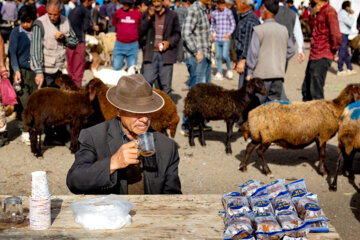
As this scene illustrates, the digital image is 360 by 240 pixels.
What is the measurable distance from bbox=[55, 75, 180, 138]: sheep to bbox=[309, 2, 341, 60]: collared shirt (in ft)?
10.6

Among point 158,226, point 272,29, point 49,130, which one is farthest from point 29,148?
point 158,226

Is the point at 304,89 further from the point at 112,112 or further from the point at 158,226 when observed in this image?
the point at 158,226

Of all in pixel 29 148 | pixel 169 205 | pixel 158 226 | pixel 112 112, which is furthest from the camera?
pixel 29 148

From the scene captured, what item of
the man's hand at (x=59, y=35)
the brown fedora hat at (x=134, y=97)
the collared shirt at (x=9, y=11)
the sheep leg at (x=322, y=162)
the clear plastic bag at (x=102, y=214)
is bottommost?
the collared shirt at (x=9, y=11)

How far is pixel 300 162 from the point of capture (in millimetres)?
7883

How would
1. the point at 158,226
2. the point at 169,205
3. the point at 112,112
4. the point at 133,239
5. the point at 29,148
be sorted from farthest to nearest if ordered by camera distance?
the point at 29,148 < the point at 112,112 < the point at 169,205 < the point at 158,226 < the point at 133,239

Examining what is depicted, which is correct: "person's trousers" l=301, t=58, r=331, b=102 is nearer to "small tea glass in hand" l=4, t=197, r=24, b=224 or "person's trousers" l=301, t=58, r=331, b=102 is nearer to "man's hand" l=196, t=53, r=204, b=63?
"man's hand" l=196, t=53, r=204, b=63

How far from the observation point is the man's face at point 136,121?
3.22m

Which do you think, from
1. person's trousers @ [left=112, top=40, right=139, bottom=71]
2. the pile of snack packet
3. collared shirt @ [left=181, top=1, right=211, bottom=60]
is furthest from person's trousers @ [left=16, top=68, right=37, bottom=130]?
the pile of snack packet

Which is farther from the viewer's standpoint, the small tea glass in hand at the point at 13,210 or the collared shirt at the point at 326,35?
the collared shirt at the point at 326,35

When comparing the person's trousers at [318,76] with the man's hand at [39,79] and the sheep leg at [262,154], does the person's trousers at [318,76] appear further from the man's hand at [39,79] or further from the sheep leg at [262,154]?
the man's hand at [39,79]

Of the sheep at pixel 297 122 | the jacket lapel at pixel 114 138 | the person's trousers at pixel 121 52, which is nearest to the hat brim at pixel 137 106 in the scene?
the jacket lapel at pixel 114 138

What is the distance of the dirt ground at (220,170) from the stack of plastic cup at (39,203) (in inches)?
149

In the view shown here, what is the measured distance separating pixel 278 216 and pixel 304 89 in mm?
7175
